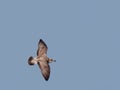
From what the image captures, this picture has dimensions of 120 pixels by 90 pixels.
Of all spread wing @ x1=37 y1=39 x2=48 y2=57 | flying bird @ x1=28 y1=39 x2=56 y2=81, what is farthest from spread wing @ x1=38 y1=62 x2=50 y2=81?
spread wing @ x1=37 y1=39 x2=48 y2=57

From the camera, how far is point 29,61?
7975 centimetres

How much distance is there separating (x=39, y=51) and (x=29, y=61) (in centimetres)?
104

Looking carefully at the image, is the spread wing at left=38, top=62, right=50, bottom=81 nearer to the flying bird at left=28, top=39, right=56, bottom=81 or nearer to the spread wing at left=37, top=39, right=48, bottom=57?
the flying bird at left=28, top=39, right=56, bottom=81

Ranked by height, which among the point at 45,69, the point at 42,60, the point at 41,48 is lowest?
the point at 45,69

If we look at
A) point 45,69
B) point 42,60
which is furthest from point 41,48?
point 45,69

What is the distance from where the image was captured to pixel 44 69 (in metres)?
79.8

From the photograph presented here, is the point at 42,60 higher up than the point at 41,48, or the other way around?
the point at 41,48

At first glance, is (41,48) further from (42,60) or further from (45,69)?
(45,69)

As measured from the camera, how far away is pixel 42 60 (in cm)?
8012

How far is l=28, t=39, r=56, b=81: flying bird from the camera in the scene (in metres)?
79.7

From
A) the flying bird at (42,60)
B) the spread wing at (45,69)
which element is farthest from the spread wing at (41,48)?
the spread wing at (45,69)

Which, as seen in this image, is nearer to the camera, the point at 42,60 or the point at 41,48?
the point at 42,60

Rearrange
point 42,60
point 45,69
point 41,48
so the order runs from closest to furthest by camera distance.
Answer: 1. point 45,69
2. point 42,60
3. point 41,48

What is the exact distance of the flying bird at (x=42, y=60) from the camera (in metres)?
79.7
